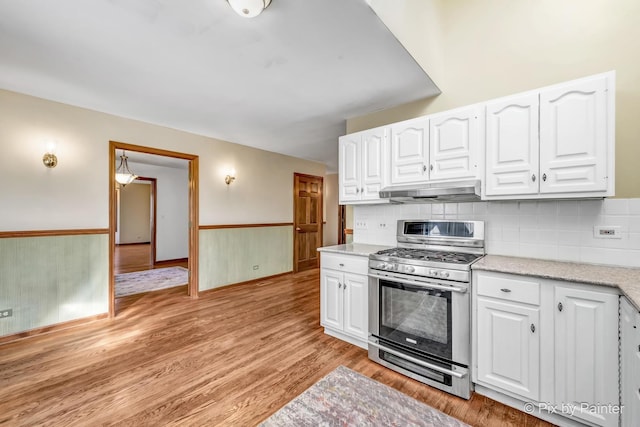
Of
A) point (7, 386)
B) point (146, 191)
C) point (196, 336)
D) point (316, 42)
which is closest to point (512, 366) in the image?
point (316, 42)

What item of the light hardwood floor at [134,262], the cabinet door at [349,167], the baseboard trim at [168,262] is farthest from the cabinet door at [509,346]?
the baseboard trim at [168,262]

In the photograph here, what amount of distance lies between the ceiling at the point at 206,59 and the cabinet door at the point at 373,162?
0.44 metres

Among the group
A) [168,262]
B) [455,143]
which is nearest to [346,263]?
[455,143]

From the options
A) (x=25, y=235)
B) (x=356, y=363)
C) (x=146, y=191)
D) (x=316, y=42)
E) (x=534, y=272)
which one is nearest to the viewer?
(x=534, y=272)

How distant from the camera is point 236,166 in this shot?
4734 mm

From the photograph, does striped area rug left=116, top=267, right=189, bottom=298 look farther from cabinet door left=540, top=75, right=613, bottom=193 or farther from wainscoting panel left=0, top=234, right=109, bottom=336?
cabinet door left=540, top=75, right=613, bottom=193

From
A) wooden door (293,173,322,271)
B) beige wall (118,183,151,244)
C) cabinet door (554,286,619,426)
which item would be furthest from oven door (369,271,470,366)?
beige wall (118,183,151,244)

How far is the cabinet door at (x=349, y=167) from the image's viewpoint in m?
2.93

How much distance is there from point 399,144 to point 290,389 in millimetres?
2274

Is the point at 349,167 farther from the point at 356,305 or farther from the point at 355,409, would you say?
the point at 355,409

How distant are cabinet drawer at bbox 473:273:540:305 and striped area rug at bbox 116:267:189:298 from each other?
15.6 feet

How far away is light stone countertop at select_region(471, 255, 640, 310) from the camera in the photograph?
1.43 metres

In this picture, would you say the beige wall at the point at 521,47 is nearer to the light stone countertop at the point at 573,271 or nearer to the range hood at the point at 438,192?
the light stone countertop at the point at 573,271

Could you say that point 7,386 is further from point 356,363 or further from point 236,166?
point 236,166
